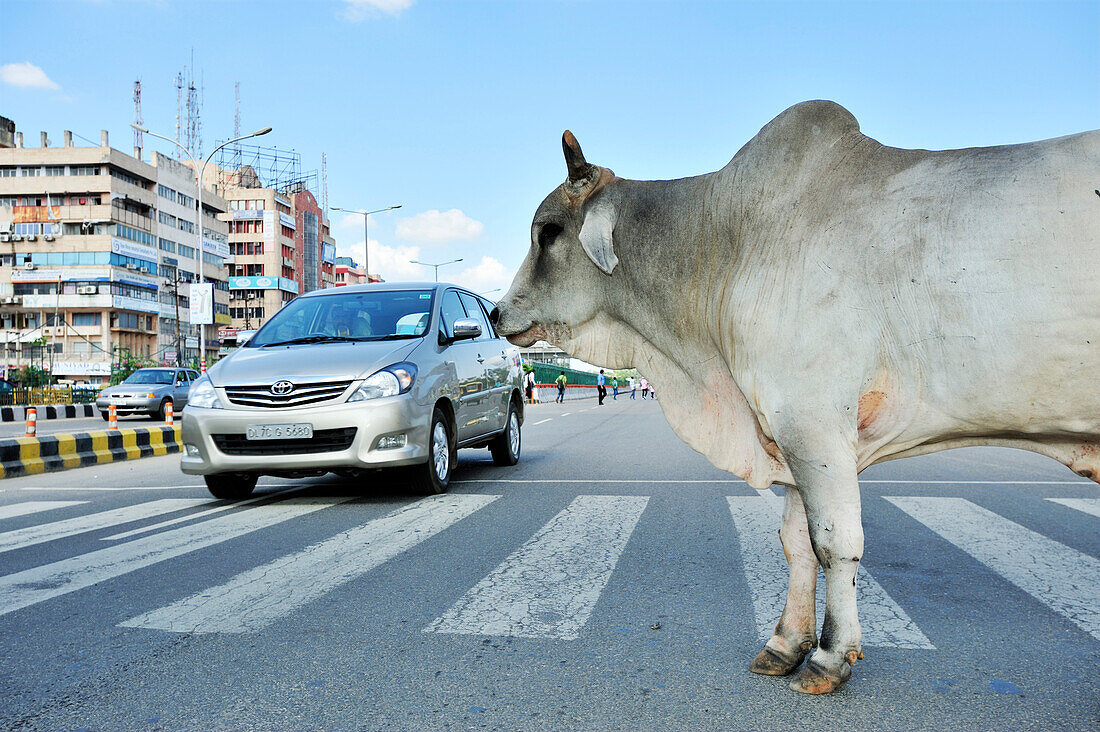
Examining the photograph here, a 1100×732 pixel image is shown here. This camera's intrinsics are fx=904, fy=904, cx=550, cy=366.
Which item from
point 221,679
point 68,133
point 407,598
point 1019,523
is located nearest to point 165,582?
point 407,598

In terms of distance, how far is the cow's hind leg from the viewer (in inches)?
126

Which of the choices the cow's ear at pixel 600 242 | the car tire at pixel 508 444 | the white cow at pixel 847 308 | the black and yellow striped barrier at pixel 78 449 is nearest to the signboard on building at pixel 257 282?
the black and yellow striped barrier at pixel 78 449

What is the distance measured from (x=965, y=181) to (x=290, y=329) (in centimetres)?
662

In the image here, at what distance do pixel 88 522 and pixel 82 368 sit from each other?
74.8m

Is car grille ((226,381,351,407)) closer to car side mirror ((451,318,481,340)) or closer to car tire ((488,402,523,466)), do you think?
car side mirror ((451,318,481,340))

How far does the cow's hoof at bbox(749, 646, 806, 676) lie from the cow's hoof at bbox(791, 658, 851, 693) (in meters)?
0.16

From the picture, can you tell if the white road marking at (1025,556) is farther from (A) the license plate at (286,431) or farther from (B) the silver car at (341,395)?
(A) the license plate at (286,431)

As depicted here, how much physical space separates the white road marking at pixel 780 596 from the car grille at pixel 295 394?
3240mm

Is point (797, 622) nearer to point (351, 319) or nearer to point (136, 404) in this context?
point (351, 319)

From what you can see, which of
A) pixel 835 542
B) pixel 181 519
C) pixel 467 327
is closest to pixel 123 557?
pixel 181 519

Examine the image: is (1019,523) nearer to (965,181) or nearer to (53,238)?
(965,181)

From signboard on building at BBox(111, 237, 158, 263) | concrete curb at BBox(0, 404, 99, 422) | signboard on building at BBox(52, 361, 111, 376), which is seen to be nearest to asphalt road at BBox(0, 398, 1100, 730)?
concrete curb at BBox(0, 404, 99, 422)

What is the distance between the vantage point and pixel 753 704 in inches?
115

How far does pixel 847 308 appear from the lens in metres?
2.81
